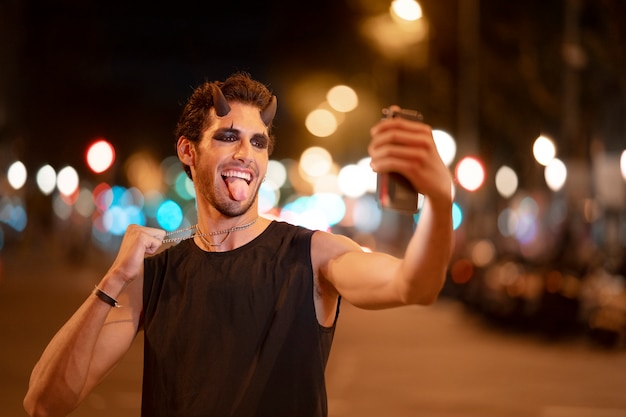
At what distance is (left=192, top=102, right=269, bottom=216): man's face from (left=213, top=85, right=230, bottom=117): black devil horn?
0.08ft

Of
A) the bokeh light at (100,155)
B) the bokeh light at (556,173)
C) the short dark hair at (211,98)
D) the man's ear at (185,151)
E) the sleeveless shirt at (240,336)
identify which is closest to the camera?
the sleeveless shirt at (240,336)

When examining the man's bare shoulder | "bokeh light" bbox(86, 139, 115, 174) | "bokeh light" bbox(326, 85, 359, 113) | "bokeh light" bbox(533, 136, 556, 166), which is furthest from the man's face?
A: "bokeh light" bbox(326, 85, 359, 113)

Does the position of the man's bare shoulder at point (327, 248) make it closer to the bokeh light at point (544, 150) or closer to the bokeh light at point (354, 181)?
the bokeh light at point (544, 150)

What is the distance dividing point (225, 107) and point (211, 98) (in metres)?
0.12

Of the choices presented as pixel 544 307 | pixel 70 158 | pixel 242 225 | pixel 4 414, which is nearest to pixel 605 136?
pixel 70 158

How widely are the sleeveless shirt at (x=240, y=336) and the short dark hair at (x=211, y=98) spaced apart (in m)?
0.49

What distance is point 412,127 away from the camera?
9.49 ft

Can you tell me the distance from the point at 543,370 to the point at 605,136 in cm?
3298

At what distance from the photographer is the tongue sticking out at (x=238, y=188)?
4.05m

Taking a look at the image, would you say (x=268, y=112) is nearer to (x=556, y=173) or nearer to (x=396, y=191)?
(x=396, y=191)

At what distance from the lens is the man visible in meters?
3.71

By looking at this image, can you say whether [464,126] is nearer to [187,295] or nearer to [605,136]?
[605,136]

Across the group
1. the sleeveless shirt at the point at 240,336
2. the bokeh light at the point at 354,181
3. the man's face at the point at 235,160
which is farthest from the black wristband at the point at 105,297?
the bokeh light at the point at 354,181

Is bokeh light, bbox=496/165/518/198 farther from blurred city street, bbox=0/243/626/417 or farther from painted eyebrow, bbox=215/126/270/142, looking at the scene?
painted eyebrow, bbox=215/126/270/142
